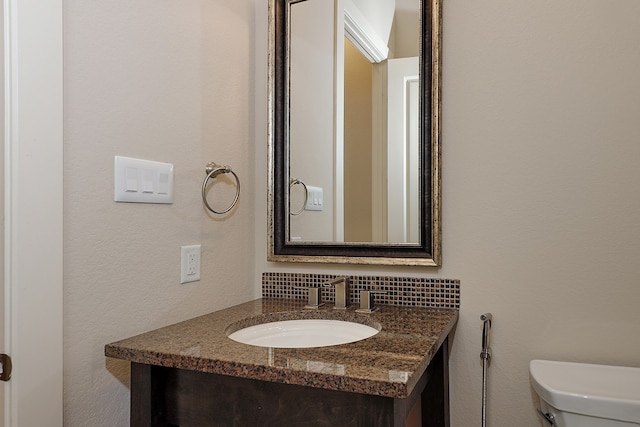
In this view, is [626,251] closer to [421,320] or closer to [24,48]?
[421,320]

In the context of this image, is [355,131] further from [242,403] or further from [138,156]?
[242,403]

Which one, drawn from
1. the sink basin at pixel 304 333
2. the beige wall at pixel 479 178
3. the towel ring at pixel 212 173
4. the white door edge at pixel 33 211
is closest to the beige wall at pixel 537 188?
the beige wall at pixel 479 178

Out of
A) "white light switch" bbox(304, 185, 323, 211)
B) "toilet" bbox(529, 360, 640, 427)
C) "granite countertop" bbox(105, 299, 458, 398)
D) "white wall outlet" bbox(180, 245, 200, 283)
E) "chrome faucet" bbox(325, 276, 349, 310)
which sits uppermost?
"white light switch" bbox(304, 185, 323, 211)

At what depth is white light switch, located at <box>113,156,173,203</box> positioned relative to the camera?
1.06 meters

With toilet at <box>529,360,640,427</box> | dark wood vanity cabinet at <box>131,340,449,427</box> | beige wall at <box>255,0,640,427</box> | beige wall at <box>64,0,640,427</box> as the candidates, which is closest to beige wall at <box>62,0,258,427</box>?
beige wall at <box>64,0,640,427</box>

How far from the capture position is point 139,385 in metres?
0.98

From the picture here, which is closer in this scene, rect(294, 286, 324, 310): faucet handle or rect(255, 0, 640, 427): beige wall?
rect(255, 0, 640, 427): beige wall

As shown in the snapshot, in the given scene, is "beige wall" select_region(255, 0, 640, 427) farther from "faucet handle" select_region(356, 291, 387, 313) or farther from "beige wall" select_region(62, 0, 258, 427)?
"beige wall" select_region(62, 0, 258, 427)

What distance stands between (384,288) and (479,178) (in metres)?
0.44

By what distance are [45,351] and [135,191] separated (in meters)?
0.39

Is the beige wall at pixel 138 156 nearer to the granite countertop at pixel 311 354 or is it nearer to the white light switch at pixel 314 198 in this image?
the granite countertop at pixel 311 354

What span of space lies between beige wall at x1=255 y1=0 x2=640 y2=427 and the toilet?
0.09m

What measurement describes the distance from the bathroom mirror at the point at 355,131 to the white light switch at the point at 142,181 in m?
0.44

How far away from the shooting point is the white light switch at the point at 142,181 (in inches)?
41.8
